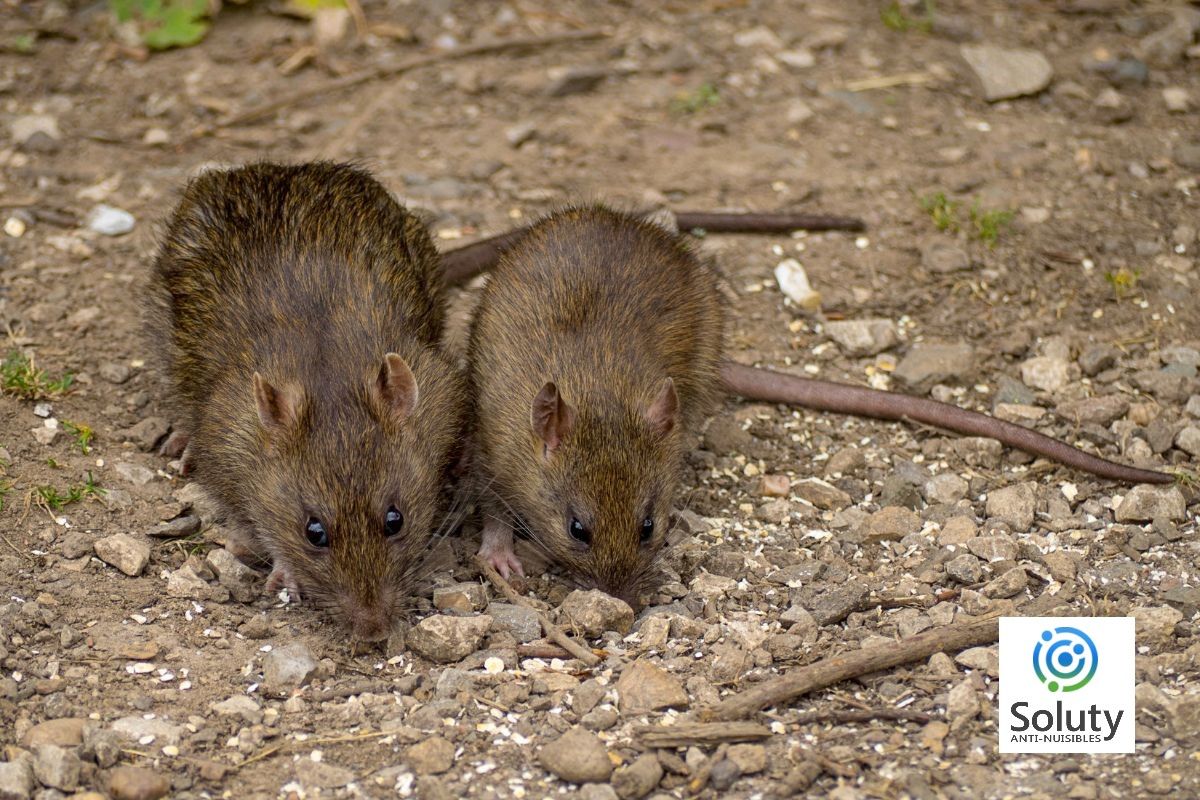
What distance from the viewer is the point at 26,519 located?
5723mm

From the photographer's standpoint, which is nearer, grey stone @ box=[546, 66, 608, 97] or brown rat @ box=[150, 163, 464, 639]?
brown rat @ box=[150, 163, 464, 639]

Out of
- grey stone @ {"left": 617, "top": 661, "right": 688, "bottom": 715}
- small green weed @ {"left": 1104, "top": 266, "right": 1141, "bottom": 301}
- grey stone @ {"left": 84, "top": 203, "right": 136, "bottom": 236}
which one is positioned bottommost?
grey stone @ {"left": 617, "top": 661, "right": 688, "bottom": 715}

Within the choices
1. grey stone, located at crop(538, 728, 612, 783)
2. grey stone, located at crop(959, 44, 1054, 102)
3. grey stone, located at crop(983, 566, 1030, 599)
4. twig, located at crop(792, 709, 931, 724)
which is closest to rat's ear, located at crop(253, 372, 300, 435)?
grey stone, located at crop(538, 728, 612, 783)

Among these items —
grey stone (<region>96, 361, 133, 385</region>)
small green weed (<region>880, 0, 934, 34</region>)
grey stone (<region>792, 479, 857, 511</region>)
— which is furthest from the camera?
small green weed (<region>880, 0, 934, 34</region>)

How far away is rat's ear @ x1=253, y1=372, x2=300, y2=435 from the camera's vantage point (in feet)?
17.6

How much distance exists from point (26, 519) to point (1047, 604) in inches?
159

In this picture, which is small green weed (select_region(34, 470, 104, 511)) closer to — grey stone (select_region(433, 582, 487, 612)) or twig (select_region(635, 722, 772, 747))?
grey stone (select_region(433, 582, 487, 612))

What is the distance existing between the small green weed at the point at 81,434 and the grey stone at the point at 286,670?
1609 millimetres

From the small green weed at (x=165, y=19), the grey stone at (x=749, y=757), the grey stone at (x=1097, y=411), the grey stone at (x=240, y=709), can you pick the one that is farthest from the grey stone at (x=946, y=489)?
the small green weed at (x=165, y=19)

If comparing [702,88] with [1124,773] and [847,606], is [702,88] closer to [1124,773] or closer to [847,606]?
[847,606]

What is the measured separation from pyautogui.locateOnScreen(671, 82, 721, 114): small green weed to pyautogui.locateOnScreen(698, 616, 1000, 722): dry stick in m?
4.62

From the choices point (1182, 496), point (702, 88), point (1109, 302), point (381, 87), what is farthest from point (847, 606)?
point (381, 87)

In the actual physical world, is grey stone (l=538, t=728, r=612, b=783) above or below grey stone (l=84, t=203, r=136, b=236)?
below

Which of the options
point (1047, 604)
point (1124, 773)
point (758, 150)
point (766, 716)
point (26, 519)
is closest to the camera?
point (1124, 773)
